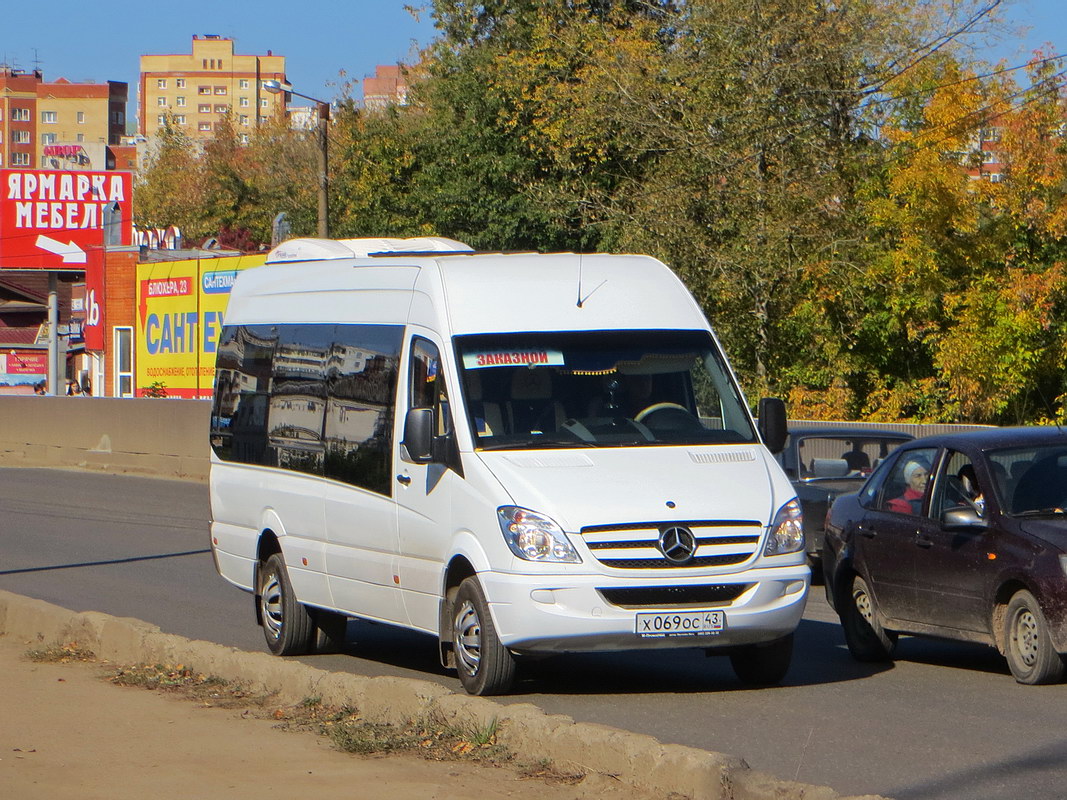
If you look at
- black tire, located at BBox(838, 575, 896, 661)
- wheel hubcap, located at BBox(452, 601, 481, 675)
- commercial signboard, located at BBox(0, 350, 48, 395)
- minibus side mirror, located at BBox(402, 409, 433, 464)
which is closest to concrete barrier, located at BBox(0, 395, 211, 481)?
black tire, located at BBox(838, 575, 896, 661)

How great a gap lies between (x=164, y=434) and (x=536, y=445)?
24.2m

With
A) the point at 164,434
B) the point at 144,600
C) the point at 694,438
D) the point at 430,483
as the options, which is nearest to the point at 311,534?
the point at 430,483

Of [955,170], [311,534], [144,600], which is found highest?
[955,170]

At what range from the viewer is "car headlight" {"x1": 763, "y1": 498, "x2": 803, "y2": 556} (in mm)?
8523

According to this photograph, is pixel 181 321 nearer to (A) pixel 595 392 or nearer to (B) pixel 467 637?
(A) pixel 595 392

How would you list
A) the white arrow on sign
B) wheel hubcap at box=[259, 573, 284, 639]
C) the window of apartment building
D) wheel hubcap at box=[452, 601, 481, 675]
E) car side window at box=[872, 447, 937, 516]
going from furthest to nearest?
the white arrow on sign < the window of apartment building < wheel hubcap at box=[259, 573, 284, 639] < car side window at box=[872, 447, 937, 516] < wheel hubcap at box=[452, 601, 481, 675]

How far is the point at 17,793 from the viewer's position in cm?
638

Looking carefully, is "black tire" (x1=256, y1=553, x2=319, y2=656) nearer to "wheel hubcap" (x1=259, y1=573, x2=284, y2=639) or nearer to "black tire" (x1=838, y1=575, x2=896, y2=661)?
"wheel hubcap" (x1=259, y1=573, x2=284, y2=639)

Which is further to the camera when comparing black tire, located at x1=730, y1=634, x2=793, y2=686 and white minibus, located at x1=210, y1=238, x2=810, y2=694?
black tire, located at x1=730, y1=634, x2=793, y2=686

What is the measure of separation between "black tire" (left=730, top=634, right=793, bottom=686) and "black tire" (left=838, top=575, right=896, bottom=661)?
4.13 feet

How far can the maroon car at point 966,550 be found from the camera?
8.69 m

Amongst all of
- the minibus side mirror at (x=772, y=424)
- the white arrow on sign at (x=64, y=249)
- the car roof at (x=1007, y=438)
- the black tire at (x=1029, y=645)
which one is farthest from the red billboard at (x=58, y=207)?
the black tire at (x=1029, y=645)

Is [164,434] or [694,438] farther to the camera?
[164,434]

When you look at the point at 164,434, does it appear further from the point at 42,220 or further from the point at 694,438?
the point at 42,220
